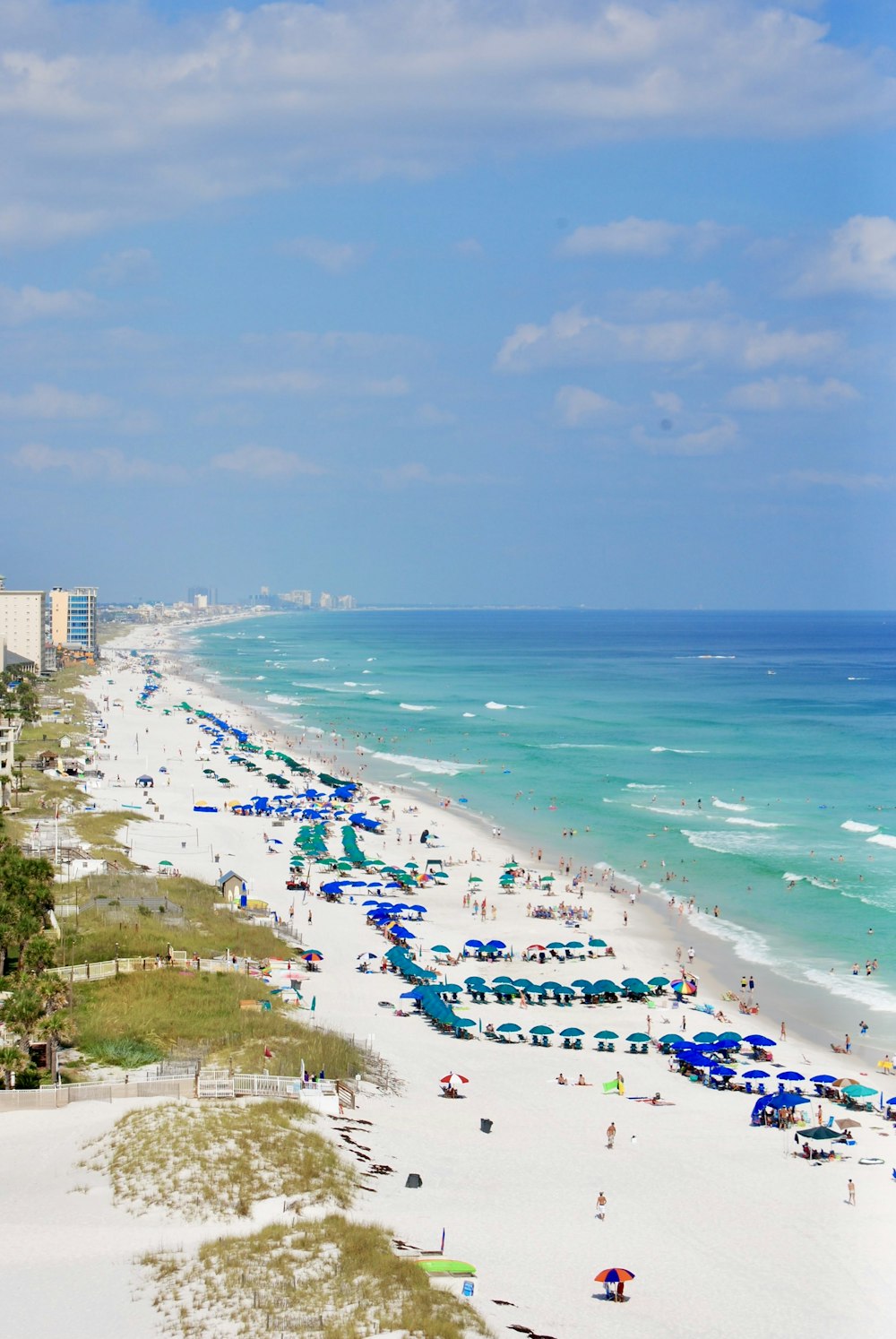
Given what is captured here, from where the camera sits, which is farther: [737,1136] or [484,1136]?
[737,1136]

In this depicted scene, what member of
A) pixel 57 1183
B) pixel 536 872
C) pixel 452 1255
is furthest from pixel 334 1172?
pixel 536 872

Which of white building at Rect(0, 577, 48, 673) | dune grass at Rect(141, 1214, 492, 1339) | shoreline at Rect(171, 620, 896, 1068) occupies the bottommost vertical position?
shoreline at Rect(171, 620, 896, 1068)

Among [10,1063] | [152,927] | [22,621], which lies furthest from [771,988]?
[22,621]

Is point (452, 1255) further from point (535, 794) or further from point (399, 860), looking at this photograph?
point (535, 794)

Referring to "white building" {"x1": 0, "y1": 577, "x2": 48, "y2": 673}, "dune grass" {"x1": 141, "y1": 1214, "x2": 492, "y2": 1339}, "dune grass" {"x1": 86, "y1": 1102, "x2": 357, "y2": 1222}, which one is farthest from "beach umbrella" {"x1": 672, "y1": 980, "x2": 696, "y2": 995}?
"white building" {"x1": 0, "y1": 577, "x2": 48, "y2": 673}

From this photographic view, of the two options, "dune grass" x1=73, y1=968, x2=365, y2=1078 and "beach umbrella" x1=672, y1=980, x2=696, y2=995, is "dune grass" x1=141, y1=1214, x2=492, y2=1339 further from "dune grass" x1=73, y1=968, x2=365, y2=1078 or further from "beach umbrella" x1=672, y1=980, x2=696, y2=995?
"beach umbrella" x1=672, y1=980, x2=696, y2=995

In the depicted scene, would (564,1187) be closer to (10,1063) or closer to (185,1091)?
(185,1091)
